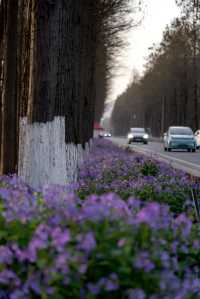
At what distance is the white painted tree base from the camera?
1114 centimetres

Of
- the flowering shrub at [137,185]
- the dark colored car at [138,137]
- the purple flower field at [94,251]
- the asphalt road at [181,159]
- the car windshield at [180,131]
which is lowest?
the dark colored car at [138,137]

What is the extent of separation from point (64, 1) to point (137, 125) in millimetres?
146879

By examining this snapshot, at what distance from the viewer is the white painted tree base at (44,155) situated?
36.6 feet

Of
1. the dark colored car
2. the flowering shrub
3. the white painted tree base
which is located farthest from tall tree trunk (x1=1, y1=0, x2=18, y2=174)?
the dark colored car

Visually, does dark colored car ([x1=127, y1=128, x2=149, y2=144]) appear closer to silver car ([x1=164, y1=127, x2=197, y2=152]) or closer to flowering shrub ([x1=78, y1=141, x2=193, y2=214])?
silver car ([x1=164, y1=127, x2=197, y2=152])

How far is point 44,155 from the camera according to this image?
11.2 meters

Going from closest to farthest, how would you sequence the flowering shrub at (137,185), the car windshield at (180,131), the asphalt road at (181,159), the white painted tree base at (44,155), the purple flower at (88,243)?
the purple flower at (88,243), the white painted tree base at (44,155), the flowering shrub at (137,185), the asphalt road at (181,159), the car windshield at (180,131)

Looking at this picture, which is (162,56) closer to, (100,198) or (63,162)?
(63,162)

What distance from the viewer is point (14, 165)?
15.7m

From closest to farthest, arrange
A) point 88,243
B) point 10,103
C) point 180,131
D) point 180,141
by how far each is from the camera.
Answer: point 88,243, point 10,103, point 180,141, point 180,131

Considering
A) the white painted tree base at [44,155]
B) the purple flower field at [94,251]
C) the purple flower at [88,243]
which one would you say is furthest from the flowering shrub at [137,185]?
the purple flower at [88,243]

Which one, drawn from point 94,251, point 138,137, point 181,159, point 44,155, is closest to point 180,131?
point 181,159

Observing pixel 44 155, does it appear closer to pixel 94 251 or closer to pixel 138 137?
pixel 94 251

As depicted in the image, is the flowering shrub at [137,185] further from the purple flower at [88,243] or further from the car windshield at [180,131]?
the car windshield at [180,131]
